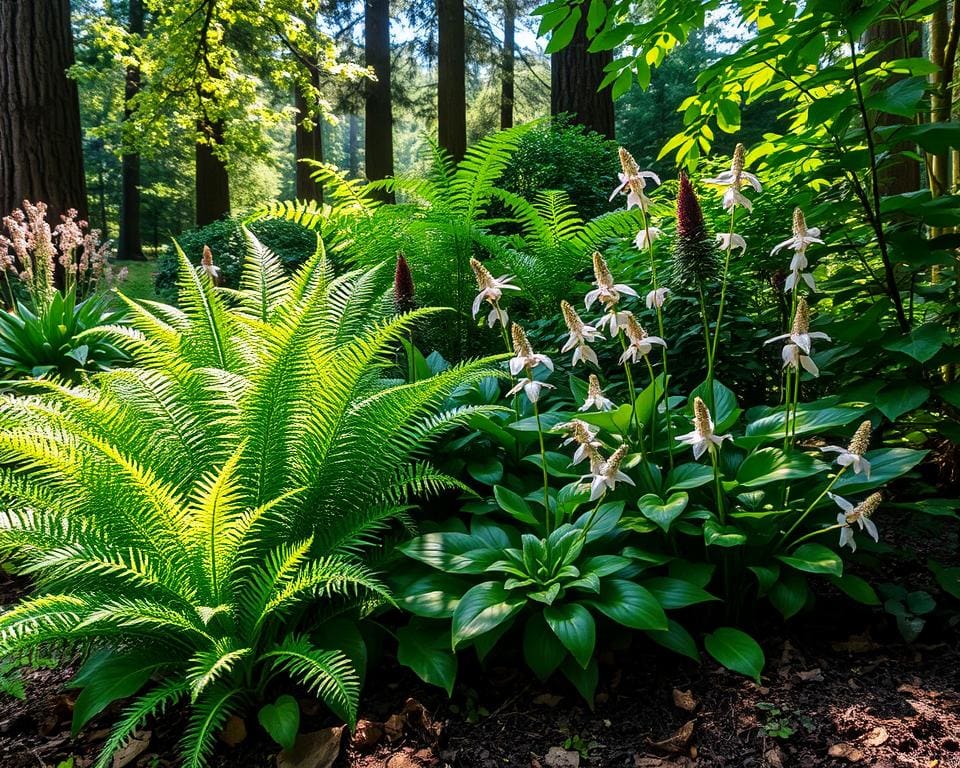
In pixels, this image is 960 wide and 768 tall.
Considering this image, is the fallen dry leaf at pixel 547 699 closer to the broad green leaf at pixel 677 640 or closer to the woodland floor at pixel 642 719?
the woodland floor at pixel 642 719

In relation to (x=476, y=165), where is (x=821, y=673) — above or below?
below

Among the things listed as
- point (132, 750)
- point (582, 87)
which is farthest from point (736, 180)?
point (582, 87)

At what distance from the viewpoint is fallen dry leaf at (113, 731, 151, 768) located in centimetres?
142

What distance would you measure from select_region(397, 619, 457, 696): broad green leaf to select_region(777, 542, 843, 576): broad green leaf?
88 cm

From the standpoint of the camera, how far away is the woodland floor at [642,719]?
133 centimetres

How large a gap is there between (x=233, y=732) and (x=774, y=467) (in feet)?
4.89

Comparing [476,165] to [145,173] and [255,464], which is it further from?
[145,173]

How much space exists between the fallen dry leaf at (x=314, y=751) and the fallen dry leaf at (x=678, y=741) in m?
0.71

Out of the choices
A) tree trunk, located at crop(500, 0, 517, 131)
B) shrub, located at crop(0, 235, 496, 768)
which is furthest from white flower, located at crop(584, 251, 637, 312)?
tree trunk, located at crop(500, 0, 517, 131)

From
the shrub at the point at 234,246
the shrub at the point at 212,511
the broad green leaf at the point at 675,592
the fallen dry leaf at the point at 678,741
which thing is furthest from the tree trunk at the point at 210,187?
the fallen dry leaf at the point at 678,741

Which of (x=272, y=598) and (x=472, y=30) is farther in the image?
(x=472, y=30)

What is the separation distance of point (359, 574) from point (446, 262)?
6.72 feet

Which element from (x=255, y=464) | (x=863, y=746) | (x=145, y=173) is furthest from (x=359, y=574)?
(x=145, y=173)

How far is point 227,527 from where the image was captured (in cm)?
134
